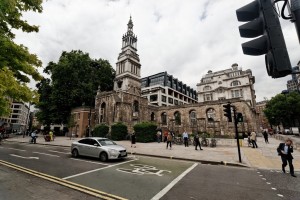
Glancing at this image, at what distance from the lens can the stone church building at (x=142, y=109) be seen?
3259cm

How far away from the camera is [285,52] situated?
2.34 m

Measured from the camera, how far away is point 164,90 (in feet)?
209

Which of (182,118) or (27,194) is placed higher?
(182,118)

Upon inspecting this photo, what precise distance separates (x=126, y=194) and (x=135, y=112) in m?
31.7

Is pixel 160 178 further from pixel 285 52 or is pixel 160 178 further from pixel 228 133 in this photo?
pixel 228 133

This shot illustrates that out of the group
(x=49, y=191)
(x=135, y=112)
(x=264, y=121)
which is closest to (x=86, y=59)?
(x=135, y=112)

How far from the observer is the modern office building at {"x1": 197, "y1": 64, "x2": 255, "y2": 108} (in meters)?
48.0

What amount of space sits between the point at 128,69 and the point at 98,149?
33.8 metres

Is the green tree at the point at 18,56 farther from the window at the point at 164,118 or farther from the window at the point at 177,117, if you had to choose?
the window at the point at 164,118

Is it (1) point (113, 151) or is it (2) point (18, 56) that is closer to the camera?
(2) point (18, 56)

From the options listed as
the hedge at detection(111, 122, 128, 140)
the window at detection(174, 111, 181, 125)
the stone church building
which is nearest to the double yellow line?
the hedge at detection(111, 122, 128, 140)

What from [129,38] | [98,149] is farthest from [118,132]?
[129,38]

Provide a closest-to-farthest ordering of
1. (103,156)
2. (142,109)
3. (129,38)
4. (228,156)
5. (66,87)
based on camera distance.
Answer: (103,156), (228,156), (66,87), (142,109), (129,38)

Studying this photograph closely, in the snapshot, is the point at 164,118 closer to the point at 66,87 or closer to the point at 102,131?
the point at 102,131
